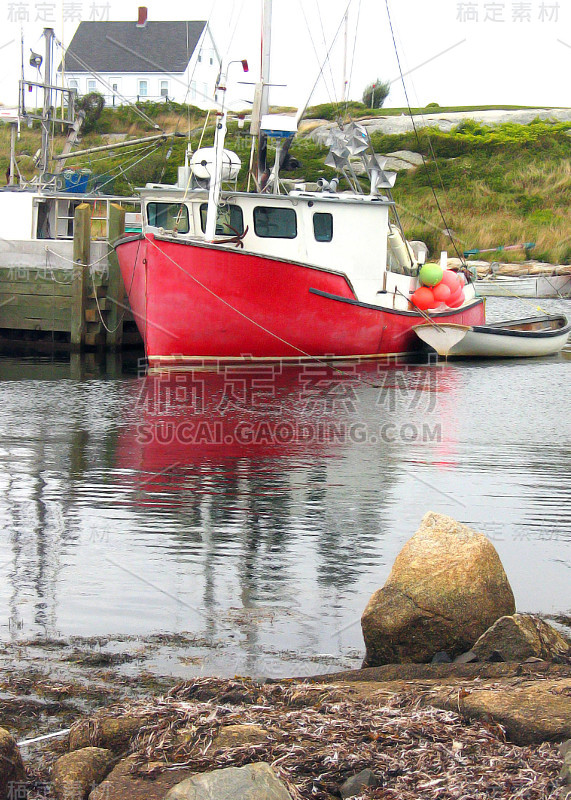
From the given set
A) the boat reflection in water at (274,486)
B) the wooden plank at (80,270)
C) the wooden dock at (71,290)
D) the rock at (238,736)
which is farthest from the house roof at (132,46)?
the rock at (238,736)

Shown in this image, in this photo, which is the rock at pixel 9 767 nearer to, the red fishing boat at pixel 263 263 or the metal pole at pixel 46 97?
the red fishing boat at pixel 263 263

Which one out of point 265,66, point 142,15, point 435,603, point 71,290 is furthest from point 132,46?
point 435,603

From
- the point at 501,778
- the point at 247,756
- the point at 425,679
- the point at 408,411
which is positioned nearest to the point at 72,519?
the point at 425,679

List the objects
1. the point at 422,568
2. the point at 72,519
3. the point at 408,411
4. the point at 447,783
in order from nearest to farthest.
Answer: the point at 447,783
the point at 422,568
the point at 72,519
the point at 408,411

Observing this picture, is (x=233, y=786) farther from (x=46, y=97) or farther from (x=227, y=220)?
(x=46, y=97)

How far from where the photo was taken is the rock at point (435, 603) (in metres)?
5.14

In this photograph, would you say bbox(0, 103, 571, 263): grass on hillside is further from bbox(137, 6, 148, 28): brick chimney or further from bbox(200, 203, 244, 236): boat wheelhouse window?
bbox(200, 203, 244, 236): boat wheelhouse window

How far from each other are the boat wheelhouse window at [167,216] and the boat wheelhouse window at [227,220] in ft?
1.06

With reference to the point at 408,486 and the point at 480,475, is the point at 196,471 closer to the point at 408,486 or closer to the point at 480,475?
the point at 408,486

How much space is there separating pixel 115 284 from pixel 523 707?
17719 mm

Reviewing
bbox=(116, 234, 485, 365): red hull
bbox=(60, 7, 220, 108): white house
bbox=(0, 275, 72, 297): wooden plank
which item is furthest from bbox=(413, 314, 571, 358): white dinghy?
bbox=(60, 7, 220, 108): white house

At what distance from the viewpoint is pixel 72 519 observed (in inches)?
305

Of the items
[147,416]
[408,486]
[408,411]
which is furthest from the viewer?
[408,411]

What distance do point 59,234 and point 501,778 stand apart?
20514 mm
